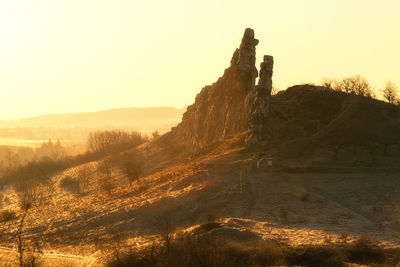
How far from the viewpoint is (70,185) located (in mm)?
63531

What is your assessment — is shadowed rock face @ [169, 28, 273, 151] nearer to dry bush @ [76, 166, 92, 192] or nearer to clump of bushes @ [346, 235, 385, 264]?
dry bush @ [76, 166, 92, 192]

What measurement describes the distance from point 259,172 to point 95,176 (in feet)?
126

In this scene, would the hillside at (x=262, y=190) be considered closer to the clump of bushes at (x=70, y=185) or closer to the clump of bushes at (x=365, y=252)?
the clump of bushes at (x=365, y=252)

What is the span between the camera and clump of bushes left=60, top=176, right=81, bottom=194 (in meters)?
58.2

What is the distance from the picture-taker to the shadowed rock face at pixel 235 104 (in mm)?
44250

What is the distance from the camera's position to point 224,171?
3788 cm

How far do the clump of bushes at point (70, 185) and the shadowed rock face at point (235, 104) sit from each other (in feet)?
60.5

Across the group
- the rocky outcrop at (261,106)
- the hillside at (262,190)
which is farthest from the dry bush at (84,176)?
the rocky outcrop at (261,106)

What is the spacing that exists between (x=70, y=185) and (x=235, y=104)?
29.7 meters

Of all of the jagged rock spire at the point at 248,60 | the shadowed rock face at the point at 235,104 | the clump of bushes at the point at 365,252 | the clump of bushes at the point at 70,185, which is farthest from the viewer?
Answer: the clump of bushes at the point at 70,185

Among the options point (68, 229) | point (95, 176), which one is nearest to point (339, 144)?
point (68, 229)

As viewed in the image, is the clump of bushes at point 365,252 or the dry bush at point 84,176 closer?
the clump of bushes at point 365,252

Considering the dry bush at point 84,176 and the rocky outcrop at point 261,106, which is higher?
the rocky outcrop at point 261,106

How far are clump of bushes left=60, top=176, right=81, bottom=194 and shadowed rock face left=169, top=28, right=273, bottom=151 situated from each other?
18.4 meters
